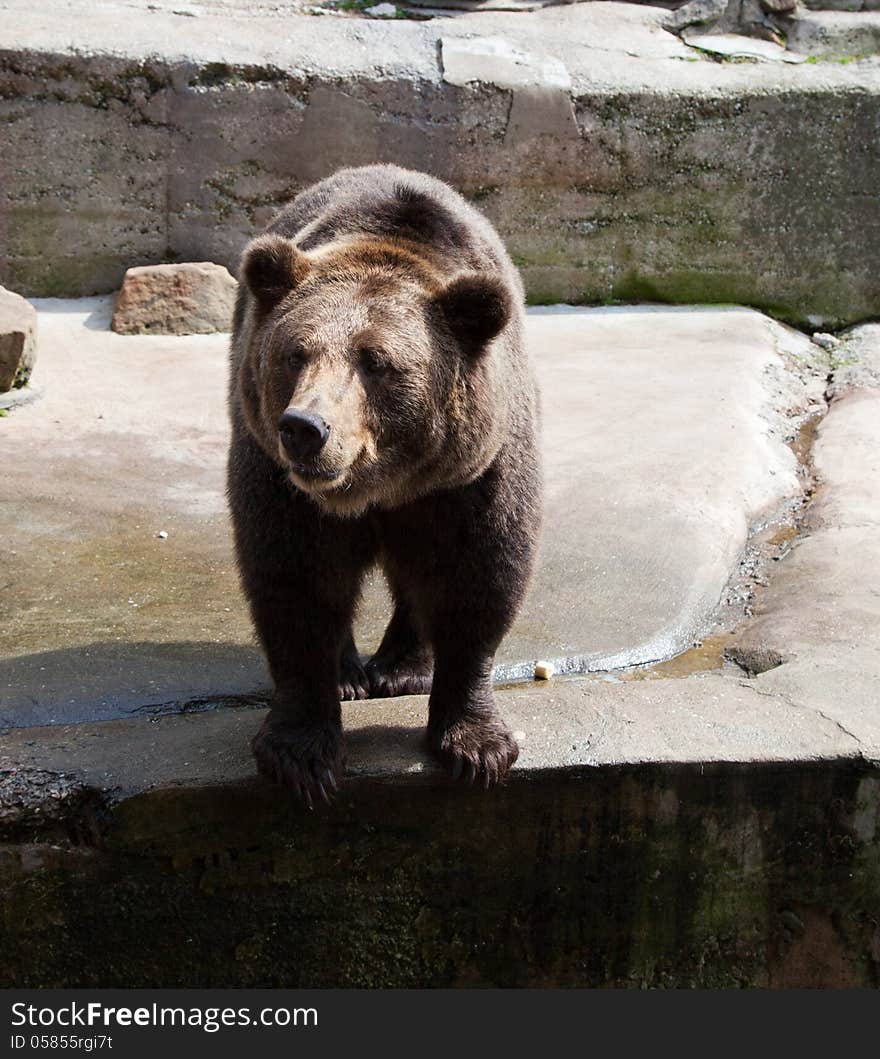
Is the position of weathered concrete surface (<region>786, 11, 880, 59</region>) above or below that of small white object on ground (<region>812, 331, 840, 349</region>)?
above

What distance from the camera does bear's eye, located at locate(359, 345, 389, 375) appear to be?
3.39m

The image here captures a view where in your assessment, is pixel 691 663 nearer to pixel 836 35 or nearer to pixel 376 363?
pixel 376 363

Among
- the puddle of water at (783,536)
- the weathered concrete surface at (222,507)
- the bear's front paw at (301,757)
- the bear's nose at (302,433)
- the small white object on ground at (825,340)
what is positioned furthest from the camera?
the small white object on ground at (825,340)

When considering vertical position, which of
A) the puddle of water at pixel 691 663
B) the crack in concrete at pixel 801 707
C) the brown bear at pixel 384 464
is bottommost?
the puddle of water at pixel 691 663

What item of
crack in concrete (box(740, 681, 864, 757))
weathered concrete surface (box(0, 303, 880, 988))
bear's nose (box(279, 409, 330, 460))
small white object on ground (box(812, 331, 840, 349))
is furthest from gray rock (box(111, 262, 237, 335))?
bear's nose (box(279, 409, 330, 460))

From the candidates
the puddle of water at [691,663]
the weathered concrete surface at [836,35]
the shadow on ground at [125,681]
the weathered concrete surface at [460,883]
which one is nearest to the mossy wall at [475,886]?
the weathered concrete surface at [460,883]

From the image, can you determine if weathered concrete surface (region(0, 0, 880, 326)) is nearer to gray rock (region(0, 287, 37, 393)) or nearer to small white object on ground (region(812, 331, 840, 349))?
small white object on ground (region(812, 331, 840, 349))

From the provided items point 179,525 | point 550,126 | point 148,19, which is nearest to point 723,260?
point 550,126

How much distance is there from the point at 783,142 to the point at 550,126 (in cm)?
184

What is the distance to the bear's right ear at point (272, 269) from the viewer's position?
11.6 feet

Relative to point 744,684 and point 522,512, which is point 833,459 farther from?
point 522,512

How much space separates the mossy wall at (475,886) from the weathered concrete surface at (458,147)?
702 cm

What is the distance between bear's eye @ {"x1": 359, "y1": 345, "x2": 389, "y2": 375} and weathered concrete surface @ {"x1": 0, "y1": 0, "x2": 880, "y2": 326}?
6927 millimetres

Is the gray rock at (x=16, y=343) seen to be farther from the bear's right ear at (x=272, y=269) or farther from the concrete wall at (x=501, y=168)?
the bear's right ear at (x=272, y=269)
